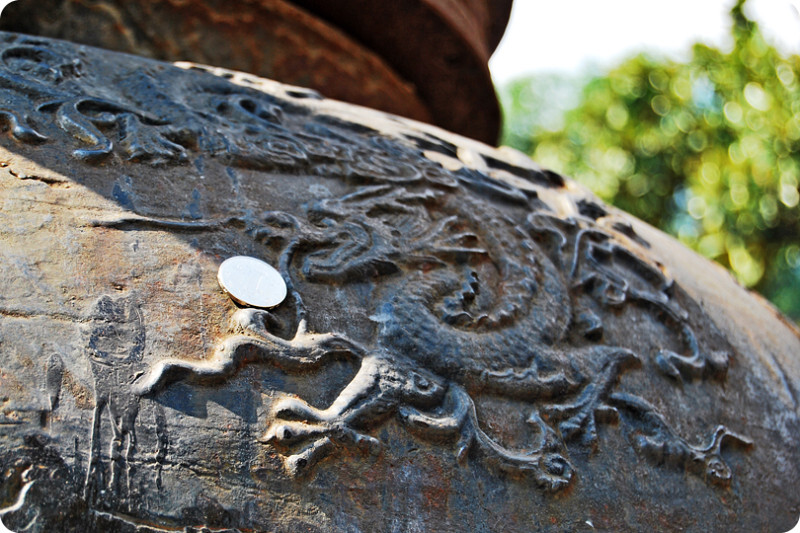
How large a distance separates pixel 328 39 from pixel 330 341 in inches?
62.9

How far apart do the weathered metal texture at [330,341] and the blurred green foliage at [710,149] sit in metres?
6.22

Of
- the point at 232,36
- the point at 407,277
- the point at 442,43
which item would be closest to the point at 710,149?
the point at 442,43

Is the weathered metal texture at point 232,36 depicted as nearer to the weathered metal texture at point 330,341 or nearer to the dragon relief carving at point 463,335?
the weathered metal texture at point 330,341

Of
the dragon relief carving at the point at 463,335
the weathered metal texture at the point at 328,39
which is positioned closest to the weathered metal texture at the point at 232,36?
the weathered metal texture at the point at 328,39

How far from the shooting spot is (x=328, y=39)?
272 centimetres

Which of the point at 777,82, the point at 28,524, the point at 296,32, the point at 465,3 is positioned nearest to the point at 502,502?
the point at 28,524

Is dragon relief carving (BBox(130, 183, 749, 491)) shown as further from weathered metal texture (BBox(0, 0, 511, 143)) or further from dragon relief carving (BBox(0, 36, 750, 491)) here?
weathered metal texture (BBox(0, 0, 511, 143))

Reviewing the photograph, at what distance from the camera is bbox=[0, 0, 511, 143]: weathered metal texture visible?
2467mm

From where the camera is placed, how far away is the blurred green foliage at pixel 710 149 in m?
8.45

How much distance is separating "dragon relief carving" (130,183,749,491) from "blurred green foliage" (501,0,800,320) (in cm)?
620

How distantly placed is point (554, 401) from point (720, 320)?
735mm

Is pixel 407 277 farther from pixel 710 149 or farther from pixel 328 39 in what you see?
pixel 710 149

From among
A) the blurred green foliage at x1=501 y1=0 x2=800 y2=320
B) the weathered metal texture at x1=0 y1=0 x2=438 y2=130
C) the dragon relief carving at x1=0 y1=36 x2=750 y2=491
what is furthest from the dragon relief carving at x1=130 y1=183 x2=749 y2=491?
the blurred green foliage at x1=501 y1=0 x2=800 y2=320

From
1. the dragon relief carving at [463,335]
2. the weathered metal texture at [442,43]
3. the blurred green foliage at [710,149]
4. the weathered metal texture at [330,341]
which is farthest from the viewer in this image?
the blurred green foliage at [710,149]
